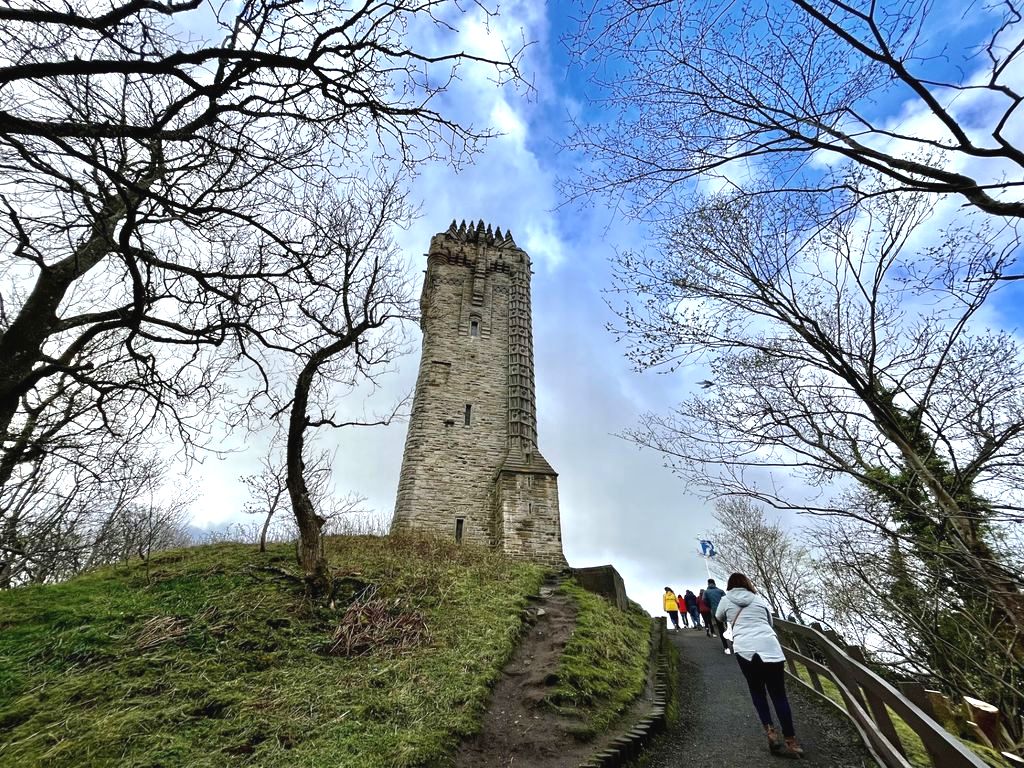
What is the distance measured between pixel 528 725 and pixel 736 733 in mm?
2321

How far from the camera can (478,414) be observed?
17297mm

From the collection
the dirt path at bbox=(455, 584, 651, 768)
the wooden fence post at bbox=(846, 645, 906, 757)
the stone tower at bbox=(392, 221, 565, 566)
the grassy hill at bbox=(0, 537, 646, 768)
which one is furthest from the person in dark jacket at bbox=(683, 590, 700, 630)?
the wooden fence post at bbox=(846, 645, 906, 757)

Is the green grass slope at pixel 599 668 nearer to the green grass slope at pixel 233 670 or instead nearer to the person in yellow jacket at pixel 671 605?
the green grass slope at pixel 233 670

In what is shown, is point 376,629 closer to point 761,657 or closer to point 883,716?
point 761,657

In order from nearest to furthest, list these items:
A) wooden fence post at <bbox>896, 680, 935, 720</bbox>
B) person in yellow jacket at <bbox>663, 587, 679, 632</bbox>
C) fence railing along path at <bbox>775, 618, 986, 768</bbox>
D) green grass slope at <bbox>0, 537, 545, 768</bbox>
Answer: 1. fence railing along path at <bbox>775, 618, 986, 768</bbox>
2. green grass slope at <bbox>0, 537, 545, 768</bbox>
3. wooden fence post at <bbox>896, 680, 935, 720</bbox>
4. person in yellow jacket at <bbox>663, 587, 679, 632</bbox>

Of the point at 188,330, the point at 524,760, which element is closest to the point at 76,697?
the point at 188,330

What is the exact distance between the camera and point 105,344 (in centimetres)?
682

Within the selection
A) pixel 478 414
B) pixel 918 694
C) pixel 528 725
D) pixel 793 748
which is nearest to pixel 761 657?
pixel 793 748

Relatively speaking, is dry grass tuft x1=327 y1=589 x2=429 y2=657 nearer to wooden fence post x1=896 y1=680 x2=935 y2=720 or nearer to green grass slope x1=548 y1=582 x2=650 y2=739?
green grass slope x1=548 y1=582 x2=650 y2=739

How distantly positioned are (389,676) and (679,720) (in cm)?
367

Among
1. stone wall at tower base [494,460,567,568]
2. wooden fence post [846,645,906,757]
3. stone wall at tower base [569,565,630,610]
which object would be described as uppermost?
stone wall at tower base [494,460,567,568]

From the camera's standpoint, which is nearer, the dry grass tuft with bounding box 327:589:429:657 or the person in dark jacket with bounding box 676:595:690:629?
the dry grass tuft with bounding box 327:589:429:657

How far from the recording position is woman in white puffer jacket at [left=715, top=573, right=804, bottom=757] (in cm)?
432

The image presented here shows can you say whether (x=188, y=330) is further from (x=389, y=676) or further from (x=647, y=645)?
(x=647, y=645)
